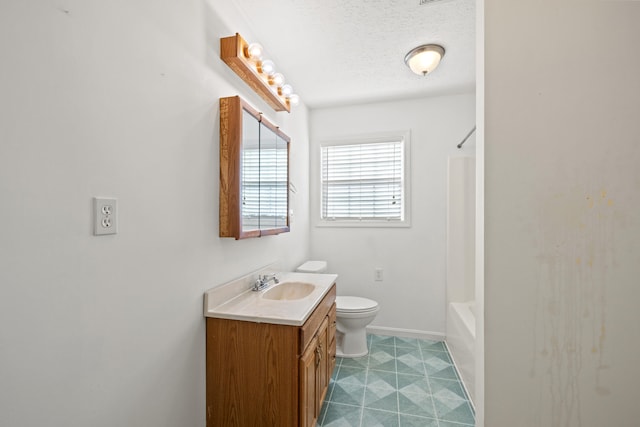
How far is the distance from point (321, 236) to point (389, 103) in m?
1.58

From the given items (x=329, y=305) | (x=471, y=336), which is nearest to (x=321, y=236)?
(x=329, y=305)

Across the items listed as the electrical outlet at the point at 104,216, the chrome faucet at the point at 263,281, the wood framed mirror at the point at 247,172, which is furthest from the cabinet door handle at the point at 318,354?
the electrical outlet at the point at 104,216

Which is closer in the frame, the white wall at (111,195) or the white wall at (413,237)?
the white wall at (111,195)

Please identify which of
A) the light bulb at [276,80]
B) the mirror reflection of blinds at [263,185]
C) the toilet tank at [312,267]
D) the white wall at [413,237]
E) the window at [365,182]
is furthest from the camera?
the window at [365,182]

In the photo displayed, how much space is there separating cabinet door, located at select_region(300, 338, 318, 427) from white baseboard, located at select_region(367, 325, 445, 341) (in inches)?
58.5

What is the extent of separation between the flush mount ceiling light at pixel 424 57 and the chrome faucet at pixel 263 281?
186 cm

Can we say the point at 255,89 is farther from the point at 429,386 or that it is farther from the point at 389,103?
the point at 429,386

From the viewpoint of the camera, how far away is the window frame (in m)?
2.78

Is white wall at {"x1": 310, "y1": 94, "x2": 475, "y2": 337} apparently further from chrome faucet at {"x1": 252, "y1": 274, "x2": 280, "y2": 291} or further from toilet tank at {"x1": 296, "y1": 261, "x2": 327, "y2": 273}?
chrome faucet at {"x1": 252, "y1": 274, "x2": 280, "y2": 291}

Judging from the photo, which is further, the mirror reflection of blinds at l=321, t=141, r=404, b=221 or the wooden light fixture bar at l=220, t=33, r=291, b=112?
the mirror reflection of blinds at l=321, t=141, r=404, b=221

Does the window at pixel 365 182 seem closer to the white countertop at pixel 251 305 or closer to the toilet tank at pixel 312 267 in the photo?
the toilet tank at pixel 312 267

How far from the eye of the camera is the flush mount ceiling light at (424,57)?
193 centimetres

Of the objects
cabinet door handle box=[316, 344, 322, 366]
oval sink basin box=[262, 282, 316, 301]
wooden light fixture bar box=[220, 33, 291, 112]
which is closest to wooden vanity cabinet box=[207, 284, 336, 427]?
cabinet door handle box=[316, 344, 322, 366]

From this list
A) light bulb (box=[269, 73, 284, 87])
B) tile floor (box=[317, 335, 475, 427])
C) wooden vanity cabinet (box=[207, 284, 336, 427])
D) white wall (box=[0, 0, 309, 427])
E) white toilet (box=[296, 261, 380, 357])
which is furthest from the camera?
white toilet (box=[296, 261, 380, 357])
